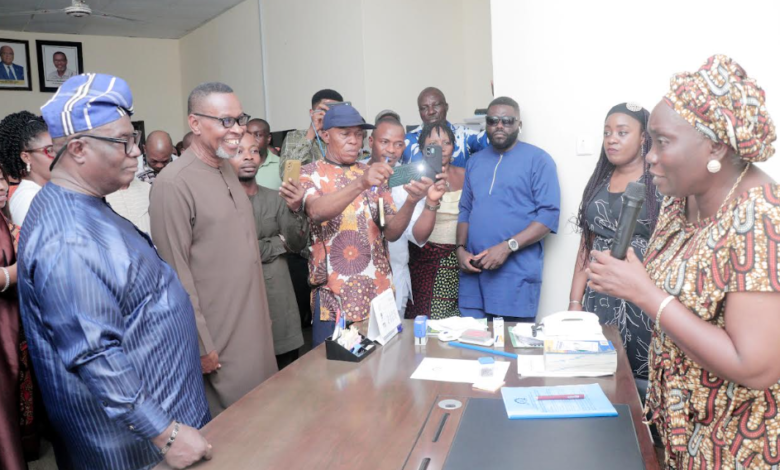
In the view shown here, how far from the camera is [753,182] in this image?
4.22 feet

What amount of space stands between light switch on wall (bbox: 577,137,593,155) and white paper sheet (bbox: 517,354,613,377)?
5.37 feet

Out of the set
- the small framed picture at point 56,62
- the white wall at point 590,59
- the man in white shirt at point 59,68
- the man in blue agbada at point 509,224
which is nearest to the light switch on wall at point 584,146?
the white wall at point 590,59

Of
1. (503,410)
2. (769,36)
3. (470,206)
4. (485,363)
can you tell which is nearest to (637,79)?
(769,36)

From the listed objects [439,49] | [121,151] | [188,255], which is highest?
[439,49]

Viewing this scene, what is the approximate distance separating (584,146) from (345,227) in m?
1.45

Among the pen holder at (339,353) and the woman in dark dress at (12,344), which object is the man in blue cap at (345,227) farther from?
the woman in dark dress at (12,344)

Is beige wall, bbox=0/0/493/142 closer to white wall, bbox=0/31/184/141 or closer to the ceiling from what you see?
the ceiling

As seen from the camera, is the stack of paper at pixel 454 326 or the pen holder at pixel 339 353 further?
the stack of paper at pixel 454 326

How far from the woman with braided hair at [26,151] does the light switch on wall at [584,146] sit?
253 cm

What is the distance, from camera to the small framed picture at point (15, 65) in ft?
26.2

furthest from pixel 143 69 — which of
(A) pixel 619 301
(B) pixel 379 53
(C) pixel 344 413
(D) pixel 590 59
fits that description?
(C) pixel 344 413

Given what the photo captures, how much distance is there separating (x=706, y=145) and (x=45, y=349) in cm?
165

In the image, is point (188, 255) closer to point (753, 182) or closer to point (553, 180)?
point (753, 182)

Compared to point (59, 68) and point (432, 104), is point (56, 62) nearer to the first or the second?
point (59, 68)
